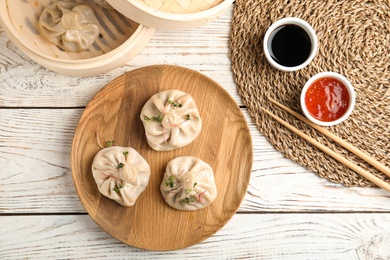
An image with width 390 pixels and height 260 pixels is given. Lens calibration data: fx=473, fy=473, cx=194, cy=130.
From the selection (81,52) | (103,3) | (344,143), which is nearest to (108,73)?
(81,52)

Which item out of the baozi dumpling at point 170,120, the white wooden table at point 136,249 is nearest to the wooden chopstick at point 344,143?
the white wooden table at point 136,249

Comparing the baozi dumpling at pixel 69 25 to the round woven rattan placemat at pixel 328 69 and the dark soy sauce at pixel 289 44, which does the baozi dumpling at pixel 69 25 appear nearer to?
the round woven rattan placemat at pixel 328 69

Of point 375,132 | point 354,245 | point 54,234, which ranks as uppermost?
point 375,132

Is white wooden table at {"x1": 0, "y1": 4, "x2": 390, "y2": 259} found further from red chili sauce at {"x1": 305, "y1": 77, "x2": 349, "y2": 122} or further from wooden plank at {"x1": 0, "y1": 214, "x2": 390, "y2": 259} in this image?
red chili sauce at {"x1": 305, "y1": 77, "x2": 349, "y2": 122}

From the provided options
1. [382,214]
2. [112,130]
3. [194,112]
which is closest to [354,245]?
[382,214]

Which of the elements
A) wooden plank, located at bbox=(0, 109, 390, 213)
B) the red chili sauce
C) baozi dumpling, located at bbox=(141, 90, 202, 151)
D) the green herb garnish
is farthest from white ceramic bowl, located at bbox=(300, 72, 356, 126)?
the green herb garnish

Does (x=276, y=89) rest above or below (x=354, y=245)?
above

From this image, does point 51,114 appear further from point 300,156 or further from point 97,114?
point 300,156
